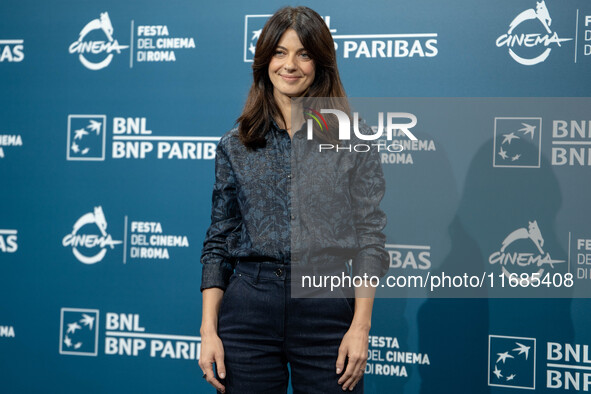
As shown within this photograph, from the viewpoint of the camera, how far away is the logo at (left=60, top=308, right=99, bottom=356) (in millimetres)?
2922

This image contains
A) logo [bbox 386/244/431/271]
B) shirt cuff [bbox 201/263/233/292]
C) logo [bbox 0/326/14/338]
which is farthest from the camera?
logo [bbox 0/326/14/338]

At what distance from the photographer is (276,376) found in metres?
1.56

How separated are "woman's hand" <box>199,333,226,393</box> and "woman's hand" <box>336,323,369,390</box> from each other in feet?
0.98

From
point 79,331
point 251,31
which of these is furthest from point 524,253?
point 79,331

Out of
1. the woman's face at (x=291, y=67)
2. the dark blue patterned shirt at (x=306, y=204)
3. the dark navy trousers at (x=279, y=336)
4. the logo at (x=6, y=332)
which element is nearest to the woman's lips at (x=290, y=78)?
the woman's face at (x=291, y=67)

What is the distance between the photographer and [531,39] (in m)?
2.46

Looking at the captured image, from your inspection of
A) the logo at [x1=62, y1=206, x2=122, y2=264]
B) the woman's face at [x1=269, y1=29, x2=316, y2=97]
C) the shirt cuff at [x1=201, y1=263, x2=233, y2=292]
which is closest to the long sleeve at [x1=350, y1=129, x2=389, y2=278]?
the woman's face at [x1=269, y1=29, x2=316, y2=97]

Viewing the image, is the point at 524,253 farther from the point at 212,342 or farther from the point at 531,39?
the point at 212,342

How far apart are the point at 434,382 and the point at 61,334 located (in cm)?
173

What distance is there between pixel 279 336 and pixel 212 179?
1357 mm

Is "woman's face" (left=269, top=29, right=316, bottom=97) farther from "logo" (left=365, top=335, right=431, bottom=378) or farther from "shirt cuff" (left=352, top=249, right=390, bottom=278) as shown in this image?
"logo" (left=365, top=335, right=431, bottom=378)

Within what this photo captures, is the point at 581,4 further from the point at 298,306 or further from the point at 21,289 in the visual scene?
the point at 21,289

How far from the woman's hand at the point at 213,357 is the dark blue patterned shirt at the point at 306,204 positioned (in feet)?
0.48

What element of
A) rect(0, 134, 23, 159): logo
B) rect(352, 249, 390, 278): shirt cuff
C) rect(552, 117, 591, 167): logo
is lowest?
rect(352, 249, 390, 278): shirt cuff
